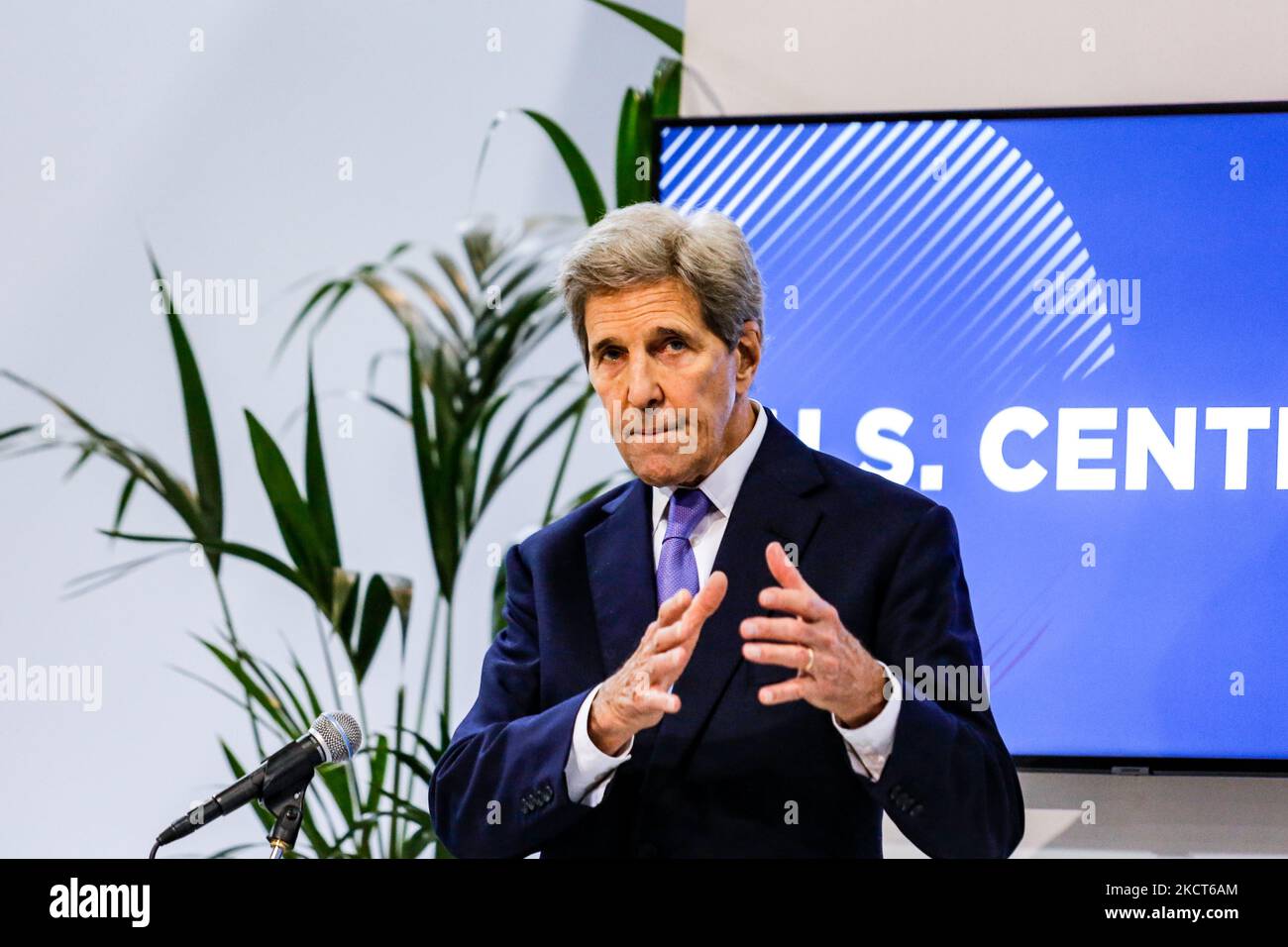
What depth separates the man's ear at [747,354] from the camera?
79.0 inches

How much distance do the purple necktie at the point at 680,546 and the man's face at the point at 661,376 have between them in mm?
A: 50

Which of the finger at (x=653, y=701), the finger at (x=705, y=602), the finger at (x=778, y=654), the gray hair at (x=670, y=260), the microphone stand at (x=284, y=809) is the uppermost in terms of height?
the gray hair at (x=670, y=260)

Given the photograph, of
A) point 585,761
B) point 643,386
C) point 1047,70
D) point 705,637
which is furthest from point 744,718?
point 1047,70

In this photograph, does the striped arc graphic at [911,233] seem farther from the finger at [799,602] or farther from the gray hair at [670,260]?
the finger at [799,602]

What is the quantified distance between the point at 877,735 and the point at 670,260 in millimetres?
641

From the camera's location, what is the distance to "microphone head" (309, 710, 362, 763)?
1628 mm

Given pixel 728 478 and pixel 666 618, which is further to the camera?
pixel 728 478

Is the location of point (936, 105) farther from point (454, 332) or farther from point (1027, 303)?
point (454, 332)

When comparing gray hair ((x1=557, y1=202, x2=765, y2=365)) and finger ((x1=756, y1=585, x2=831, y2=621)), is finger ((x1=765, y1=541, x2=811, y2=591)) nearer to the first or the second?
finger ((x1=756, y1=585, x2=831, y2=621))

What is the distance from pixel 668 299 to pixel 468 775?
0.64 meters

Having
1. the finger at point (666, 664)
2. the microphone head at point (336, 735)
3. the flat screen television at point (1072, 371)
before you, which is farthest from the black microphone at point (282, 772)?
the flat screen television at point (1072, 371)

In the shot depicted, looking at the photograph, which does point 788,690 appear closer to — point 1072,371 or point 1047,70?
point 1072,371

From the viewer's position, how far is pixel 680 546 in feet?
6.45
